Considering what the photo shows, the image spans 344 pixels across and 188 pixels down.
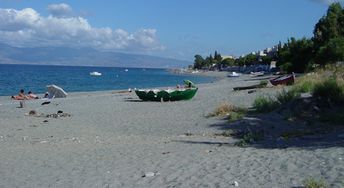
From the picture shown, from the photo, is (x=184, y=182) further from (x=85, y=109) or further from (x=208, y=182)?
(x=85, y=109)

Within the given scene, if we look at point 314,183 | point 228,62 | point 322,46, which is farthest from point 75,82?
point 228,62

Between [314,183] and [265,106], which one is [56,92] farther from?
[314,183]

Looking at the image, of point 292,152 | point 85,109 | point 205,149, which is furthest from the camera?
point 85,109

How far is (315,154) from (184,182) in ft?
9.39

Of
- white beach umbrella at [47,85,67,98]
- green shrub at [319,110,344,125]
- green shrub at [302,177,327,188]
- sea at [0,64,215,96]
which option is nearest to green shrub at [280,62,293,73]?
sea at [0,64,215,96]

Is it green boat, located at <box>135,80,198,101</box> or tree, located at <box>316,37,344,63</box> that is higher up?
tree, located at <box>316,37,344,63</box>

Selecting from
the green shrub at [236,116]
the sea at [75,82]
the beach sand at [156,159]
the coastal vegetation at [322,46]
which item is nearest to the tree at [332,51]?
the coastal vegetation at [322,46]

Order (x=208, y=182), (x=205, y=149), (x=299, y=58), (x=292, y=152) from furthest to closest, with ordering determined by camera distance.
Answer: (x=299, y=58) < (x=205, y=149) < (x=292, y=152) < (x=208, y=182)

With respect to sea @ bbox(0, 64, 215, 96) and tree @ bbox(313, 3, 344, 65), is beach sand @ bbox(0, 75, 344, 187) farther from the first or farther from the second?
tree @ bbox(313, 3, 344, 65)

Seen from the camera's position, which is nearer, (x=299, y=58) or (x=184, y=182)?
(x=184, y=182)

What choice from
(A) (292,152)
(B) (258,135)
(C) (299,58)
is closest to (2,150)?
(B) (258,135)

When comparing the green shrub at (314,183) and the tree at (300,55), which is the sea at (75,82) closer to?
the tree at (300,55)

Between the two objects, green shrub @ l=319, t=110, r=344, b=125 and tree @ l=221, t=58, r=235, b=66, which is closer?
green shrub @ l=319, t=110, r=344, b=125

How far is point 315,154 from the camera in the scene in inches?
374
